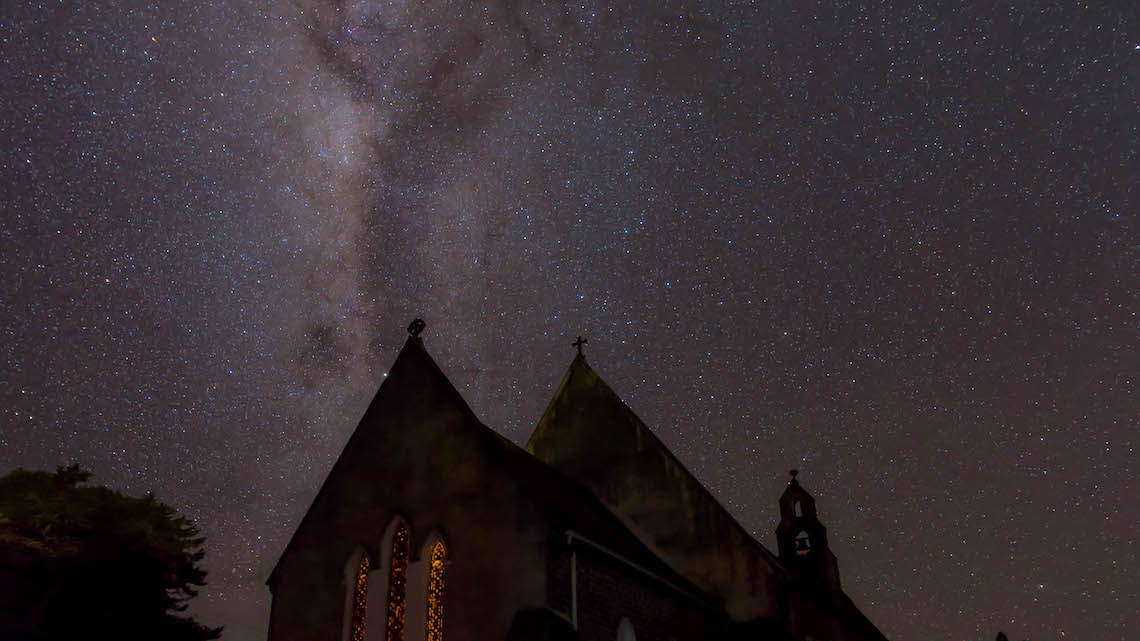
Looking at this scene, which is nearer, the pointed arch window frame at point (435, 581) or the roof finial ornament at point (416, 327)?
the pointed arch window frame at point (435, 581)

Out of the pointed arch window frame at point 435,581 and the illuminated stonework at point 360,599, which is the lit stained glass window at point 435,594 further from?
the illuminated stonework at point 360,599

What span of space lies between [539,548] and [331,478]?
18.3 feet

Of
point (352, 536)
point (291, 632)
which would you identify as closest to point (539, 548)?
point (352, 536)

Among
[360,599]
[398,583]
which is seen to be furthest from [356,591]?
[398,583]

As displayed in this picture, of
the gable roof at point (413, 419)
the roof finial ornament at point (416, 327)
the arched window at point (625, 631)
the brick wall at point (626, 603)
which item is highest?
the roof finial ornament at point (416, 327)

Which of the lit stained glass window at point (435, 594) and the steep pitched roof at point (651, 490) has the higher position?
the steep pitched roof at point (651, 490)

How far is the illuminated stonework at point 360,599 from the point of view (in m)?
18.2

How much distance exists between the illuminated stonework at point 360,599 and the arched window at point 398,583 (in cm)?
56

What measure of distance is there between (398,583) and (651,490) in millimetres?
9624

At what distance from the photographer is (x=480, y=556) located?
1709 cm

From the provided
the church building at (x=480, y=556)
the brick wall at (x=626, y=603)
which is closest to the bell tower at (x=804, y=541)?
the church building at (x=480, y=556)

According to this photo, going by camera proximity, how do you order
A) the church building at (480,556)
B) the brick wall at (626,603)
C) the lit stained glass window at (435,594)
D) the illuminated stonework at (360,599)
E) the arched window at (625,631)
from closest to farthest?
the church building at (480,556), the lit stained glass window at (435,594), the brick wall at (626,603), the arched window at (625,631), the illuminated stonework at (360,599)

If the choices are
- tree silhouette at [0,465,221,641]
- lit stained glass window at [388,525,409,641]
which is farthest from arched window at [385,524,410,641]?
tree silhouette at [0,465,221,641]

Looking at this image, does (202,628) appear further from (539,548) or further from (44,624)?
(539,548)
